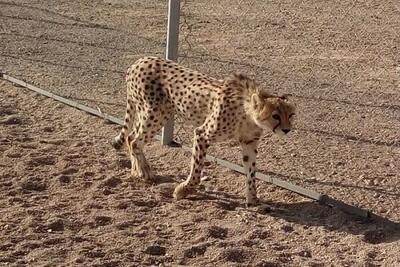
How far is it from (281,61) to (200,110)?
4.63m

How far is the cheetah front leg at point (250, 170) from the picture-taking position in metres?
6.03

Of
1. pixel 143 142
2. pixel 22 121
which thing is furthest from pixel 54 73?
pixel 143 142

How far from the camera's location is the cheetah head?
5594mm

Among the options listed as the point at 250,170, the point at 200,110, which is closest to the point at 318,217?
the point at 250,170

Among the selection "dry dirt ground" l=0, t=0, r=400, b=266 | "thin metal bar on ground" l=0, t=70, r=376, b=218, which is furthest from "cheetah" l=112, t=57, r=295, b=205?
"thin metal bar on ground" l=0, t=70, r=376, b=218

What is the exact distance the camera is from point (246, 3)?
1439 cm

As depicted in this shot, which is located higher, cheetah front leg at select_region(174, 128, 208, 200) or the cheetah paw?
cheetah front leg at select_region(174, 128, 208, 200)

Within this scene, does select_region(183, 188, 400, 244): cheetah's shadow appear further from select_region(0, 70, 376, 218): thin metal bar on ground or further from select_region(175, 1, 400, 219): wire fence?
select_region(175, 1, 400, 219): wire fence

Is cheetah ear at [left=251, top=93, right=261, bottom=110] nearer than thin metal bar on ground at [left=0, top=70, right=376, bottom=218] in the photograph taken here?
Yes

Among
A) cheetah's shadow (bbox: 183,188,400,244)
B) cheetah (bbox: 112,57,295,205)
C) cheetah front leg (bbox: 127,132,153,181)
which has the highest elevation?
cheetah (bbox: 112,57,295,205)

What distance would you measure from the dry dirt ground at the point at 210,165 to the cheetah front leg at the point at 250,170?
105 mm

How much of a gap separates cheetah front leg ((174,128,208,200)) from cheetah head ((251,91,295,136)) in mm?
497

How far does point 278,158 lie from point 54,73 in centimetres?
352

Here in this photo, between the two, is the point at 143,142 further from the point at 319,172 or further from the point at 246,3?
the point at 246,3
